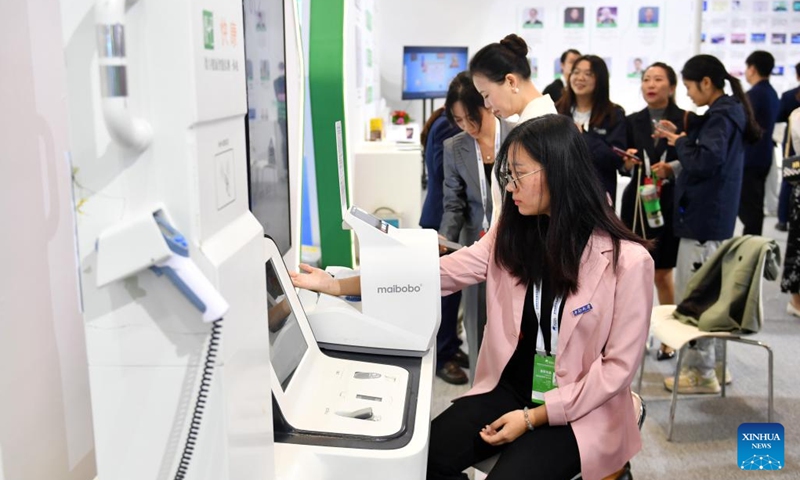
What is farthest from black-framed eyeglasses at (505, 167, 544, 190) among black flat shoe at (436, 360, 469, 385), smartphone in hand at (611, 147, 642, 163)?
smartphone in hand at (611, 147, 642, 163)

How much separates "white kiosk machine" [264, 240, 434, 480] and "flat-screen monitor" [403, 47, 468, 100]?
5.95 m

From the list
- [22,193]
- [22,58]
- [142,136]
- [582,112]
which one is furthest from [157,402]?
[582,112]

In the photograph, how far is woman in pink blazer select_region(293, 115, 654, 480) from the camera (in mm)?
1769

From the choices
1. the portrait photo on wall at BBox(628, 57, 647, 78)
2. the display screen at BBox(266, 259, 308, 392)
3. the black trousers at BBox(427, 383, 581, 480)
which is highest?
the portrait photo on wall at BBox(628, 57, 647, 78)

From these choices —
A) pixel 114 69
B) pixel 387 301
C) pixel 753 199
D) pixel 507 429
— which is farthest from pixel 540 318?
pixel 753 199

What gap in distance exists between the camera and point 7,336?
129 centimetres

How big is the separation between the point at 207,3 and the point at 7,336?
0.69 m

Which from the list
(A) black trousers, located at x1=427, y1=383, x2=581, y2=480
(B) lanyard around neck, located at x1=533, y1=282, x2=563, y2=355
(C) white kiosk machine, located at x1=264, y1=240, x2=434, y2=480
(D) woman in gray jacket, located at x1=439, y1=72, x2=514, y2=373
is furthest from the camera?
(D) woman in gray jacket, located at x1=439, y1=72, x2=514, y2=373

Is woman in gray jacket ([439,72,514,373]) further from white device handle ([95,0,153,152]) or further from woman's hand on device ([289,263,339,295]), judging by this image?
white device handle ([95,0,153,152])

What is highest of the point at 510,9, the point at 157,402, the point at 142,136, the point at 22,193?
the point at 510,9

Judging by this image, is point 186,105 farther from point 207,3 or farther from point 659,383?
point 659,383

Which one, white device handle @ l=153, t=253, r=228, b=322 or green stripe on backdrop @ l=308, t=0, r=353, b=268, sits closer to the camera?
white device handle @ l=153, t=253, r=228, b=322

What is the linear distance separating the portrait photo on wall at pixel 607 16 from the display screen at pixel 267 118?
6.16 meters

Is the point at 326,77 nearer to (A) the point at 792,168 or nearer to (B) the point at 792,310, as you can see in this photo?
(A) the point at 792,168
